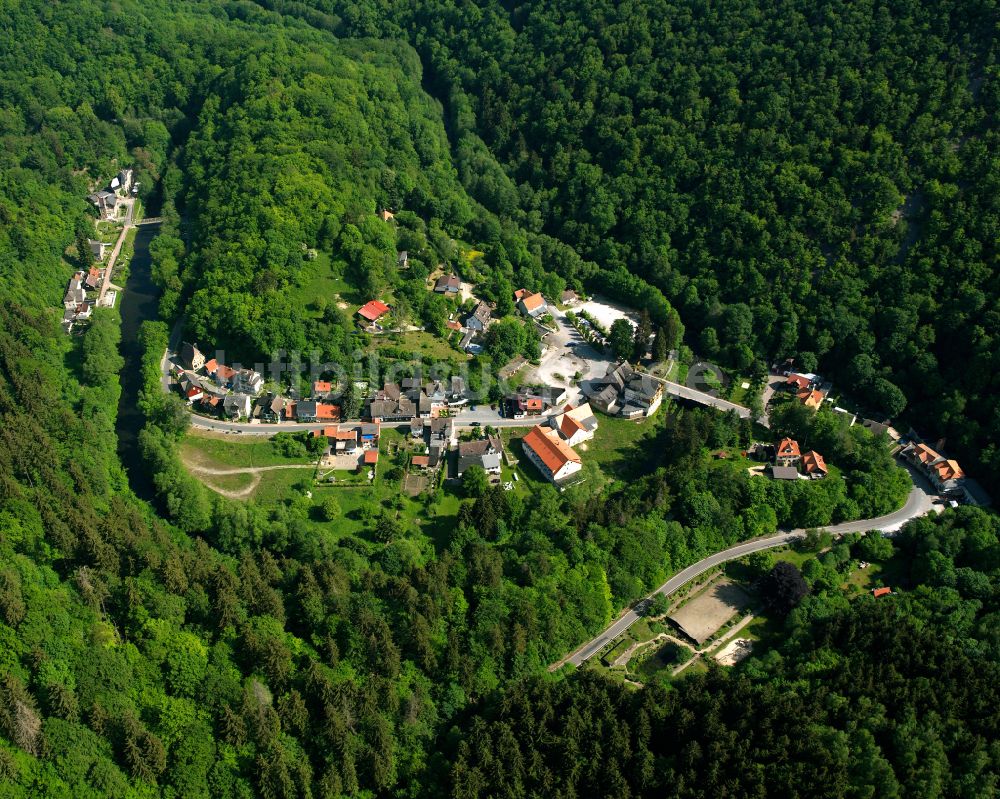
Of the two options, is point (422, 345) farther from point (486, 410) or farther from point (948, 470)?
point (948, 470)

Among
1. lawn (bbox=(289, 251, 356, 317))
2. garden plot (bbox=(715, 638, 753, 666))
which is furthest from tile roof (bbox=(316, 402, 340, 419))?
garden plot (bbox=(715, 638, 753, 666))

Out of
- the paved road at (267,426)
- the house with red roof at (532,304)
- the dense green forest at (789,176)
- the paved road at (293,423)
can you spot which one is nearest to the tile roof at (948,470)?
the dense green forest at (789,176)

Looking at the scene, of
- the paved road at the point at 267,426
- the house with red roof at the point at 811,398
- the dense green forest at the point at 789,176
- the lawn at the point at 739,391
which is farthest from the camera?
the lawn at the point at 739,391

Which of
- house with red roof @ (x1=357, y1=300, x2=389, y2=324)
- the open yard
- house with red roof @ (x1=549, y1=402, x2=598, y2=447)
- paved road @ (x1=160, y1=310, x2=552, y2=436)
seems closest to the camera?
paved road @ (x1=160, y1=310, x2=552, y2=436)

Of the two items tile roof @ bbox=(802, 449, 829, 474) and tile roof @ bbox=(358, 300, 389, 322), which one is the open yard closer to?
tile roof @ bbox=(358, 300, 389, 322)

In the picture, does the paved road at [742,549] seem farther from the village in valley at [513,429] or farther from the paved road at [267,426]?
the paved road at [267,426]

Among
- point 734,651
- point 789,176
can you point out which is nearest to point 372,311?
point 789,176

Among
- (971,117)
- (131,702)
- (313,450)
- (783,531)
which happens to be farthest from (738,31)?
(131,702)
